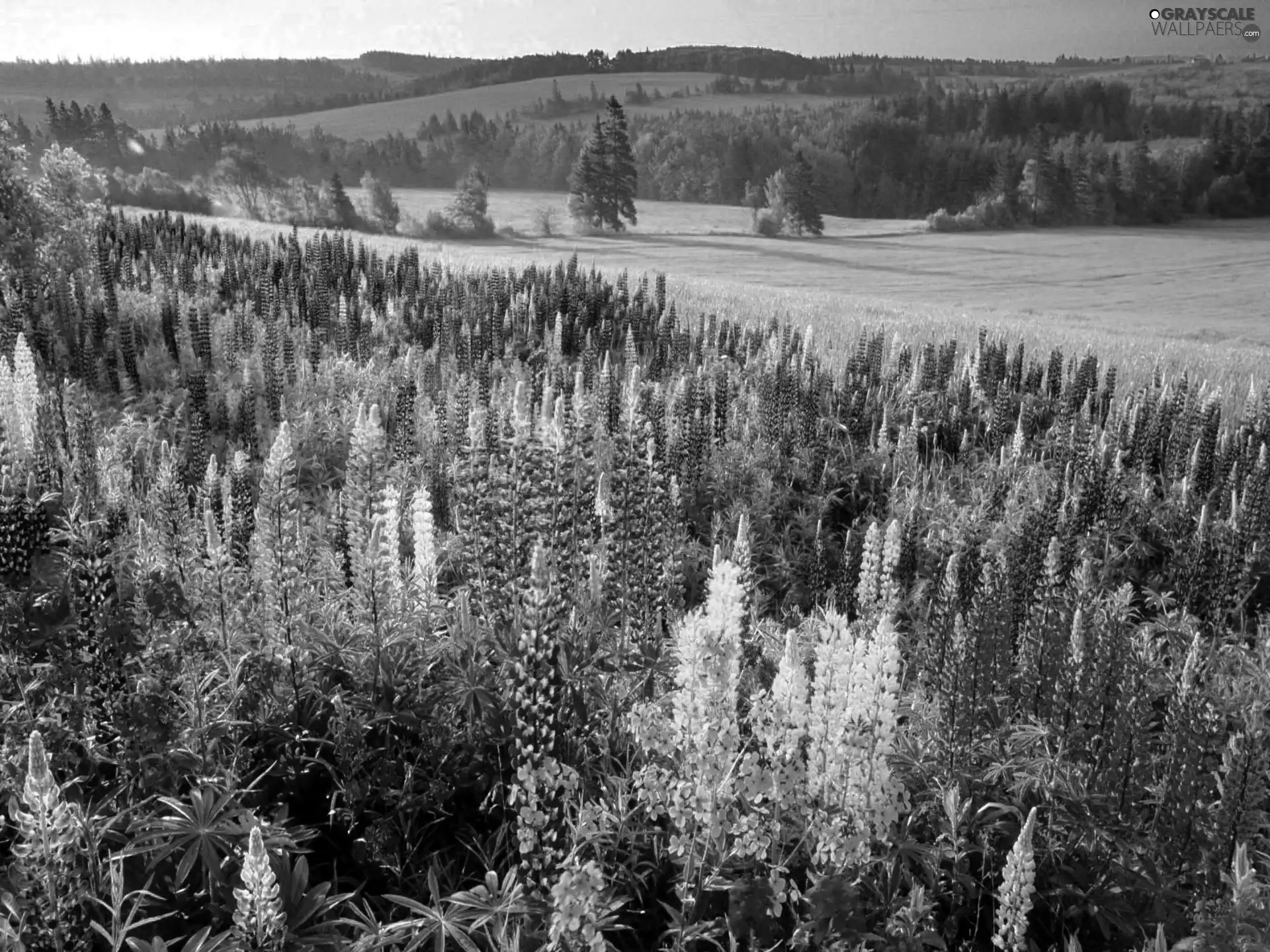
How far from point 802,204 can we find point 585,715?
5649 cm

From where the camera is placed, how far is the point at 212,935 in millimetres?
2877

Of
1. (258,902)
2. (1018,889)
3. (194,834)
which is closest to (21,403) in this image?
(194,834)

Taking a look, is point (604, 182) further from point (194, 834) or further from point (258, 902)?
point (258, 902)

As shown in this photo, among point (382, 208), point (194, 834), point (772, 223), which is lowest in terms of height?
point (194, 834)

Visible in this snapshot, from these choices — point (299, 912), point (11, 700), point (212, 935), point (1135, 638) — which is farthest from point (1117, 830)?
point (11, 700)

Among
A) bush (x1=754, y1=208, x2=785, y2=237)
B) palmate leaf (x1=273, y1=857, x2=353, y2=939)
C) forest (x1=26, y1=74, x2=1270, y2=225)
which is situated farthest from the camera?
forest (x1=26, y1=74, x2=1270, y2=225)

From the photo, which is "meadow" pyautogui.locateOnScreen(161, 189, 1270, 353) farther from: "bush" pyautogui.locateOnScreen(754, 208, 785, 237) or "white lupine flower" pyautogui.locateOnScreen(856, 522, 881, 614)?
"white lupine flower" pyautogui.locateOnScreen(856, 522, 881, 614)

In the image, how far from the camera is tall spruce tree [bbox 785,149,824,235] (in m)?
56.1

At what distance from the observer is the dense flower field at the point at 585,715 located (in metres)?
2.64

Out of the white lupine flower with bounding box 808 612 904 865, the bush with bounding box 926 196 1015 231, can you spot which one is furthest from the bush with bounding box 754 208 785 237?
the white lupine flower with bounding box 808 612 904 865

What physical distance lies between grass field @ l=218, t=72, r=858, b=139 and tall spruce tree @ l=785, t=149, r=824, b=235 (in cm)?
5739

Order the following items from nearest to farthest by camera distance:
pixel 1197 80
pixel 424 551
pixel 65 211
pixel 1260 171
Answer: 1. pixel 424 551
2. pixel 65 211
3. pixel 1260 171
4. pixel 1197 80

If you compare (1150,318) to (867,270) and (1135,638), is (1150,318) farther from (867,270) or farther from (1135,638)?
(1135,638)

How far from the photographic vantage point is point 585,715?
3.54 meters
